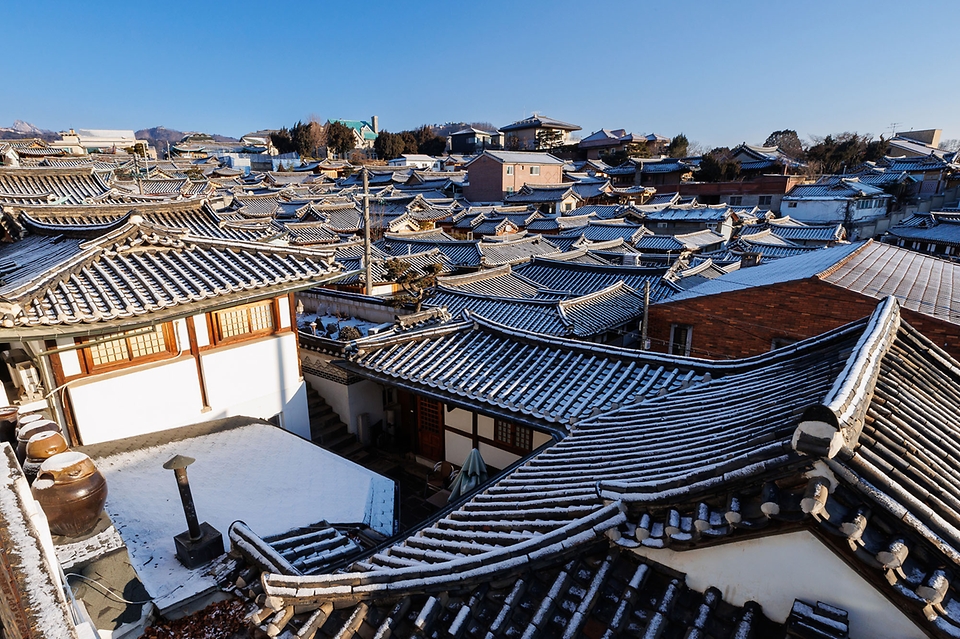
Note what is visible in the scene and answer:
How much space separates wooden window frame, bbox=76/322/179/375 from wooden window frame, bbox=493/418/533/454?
623 centimetres

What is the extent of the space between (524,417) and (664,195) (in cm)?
7296

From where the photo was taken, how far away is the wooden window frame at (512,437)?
33.3 ft

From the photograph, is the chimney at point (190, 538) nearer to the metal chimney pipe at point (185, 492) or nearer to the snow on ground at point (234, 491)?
the metal chimney pipe at point (185, 492)

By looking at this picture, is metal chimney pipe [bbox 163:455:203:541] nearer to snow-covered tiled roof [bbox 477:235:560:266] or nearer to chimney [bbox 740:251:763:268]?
snow-covered tiled roof [bbox 477:235:560:266]

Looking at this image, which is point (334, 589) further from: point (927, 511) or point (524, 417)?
point (524, 417)

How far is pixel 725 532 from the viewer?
316 cm

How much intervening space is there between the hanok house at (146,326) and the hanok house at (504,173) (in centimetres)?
6635

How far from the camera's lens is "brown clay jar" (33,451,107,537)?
467 cm

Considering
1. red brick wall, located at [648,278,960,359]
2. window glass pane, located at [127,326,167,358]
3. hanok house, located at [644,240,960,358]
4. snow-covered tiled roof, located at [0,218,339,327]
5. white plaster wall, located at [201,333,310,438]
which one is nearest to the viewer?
snow-covered tiled roof, located at [0,218,339,327]

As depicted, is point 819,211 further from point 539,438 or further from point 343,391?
point 343,391

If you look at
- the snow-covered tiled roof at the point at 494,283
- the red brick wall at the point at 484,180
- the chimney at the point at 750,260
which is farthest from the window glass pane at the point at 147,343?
the red brick wall at the point at 484,180

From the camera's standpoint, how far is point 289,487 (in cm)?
816

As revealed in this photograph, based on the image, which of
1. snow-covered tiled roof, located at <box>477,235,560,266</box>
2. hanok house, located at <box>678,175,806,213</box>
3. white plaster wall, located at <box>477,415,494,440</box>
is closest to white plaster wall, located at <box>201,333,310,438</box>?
white plaster wall, located at <box>477,415,494,440</box>

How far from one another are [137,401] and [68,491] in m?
4.10
